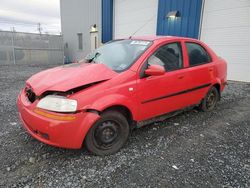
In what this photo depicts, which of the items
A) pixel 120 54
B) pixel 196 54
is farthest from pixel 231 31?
pixel 120 54

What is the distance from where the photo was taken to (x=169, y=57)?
3.40 meters

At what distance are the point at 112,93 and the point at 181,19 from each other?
8200mm

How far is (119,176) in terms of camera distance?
232 cm

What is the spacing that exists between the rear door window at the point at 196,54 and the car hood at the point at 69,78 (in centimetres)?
174

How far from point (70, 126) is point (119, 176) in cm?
82

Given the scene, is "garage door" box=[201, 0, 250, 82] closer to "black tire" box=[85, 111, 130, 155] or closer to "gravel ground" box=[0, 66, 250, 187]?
"gravel ground" box=[0, 66, 250, 187]

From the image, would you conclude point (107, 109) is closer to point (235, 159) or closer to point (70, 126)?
point (70, 126)

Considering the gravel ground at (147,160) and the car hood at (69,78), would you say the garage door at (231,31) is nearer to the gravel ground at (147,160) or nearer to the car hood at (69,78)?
the gravel ground at (147,160)

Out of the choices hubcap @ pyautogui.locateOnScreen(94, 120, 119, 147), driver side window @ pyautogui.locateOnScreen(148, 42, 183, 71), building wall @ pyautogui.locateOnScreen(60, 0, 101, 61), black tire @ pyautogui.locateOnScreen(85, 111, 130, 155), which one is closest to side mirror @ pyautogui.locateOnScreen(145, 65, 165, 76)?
driver side window @ pyautogui.locateOnScreen(148, 42, 183, 71)

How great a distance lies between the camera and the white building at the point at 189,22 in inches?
305

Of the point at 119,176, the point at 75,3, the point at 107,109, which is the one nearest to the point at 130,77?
the point at 107,109

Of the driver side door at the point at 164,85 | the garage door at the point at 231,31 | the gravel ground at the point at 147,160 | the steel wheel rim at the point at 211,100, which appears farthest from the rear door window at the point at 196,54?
the garage door at the point at 231,31

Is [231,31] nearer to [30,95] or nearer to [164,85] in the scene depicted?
[164,85]

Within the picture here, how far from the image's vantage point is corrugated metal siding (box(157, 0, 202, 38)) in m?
8.82
